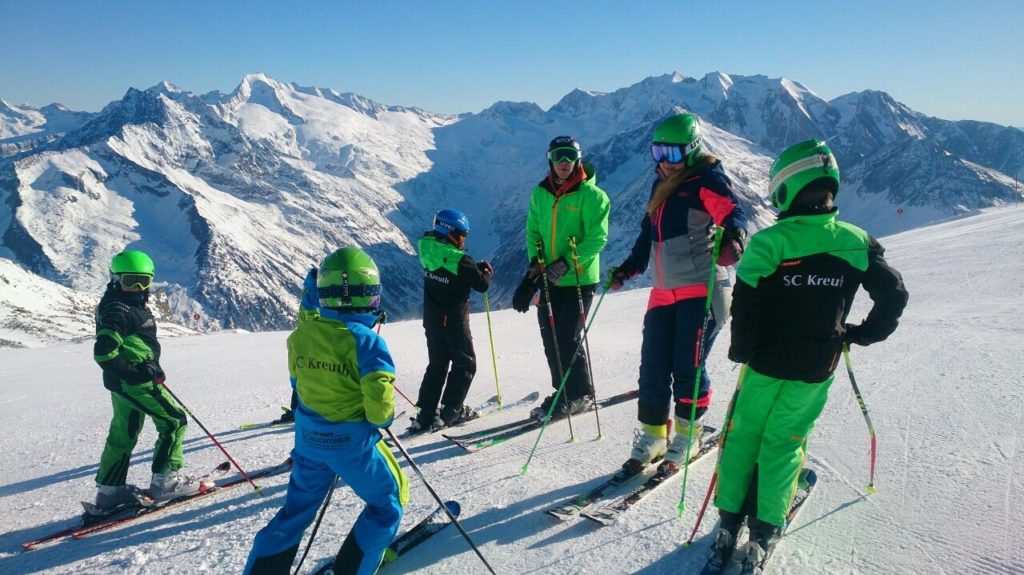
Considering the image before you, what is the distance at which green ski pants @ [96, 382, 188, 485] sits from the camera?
509 cm

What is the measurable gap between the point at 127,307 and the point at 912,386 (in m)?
7.30

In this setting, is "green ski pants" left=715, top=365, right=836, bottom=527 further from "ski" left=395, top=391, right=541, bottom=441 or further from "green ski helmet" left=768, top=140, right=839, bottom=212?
"ski" left=395, top=391, right=541, bottom=441

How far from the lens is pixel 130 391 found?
16.8 feet

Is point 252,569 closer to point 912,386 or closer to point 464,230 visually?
point 464,230

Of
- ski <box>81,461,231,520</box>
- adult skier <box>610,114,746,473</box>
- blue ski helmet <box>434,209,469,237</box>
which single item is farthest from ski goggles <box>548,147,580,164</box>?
ski <box>81,461,231,520</box>

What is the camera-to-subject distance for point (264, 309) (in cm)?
18650

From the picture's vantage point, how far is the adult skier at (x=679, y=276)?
4453 millimetres

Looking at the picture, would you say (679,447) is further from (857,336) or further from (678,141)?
(678,141)

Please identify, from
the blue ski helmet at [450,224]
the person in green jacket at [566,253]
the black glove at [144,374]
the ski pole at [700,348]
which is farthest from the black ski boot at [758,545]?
the black glove at [144,374]

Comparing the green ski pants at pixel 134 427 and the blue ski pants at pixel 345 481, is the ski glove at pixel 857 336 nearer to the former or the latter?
the blue ski pants at pixel 345 481

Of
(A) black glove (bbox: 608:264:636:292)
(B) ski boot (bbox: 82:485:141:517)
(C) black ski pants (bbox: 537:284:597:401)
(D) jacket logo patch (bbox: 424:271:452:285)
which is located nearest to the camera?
(B) ski boot (bbox: 82:485:141:517)

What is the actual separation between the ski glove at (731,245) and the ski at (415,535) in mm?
2459

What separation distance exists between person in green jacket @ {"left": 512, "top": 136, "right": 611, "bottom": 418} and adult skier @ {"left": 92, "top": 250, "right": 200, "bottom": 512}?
127 inches

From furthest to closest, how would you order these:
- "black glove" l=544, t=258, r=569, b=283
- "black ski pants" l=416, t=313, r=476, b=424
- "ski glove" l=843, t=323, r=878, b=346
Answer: "black ski pants" l=416, t=313, r=476, b=424 < "black glove" l=544, t=258, r=569, b=283 < "ski glove" l=843, t=323, r=878, b=346
